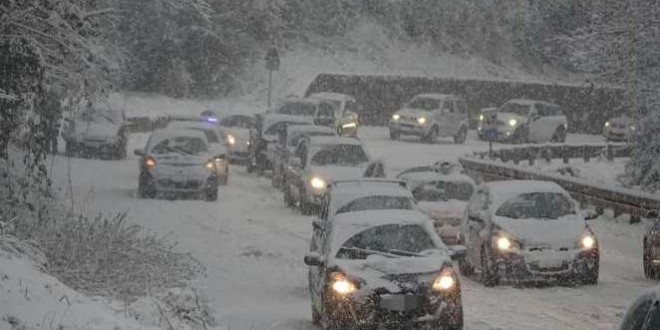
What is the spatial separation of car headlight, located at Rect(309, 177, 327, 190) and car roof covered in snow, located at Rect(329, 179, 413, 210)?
269 inches

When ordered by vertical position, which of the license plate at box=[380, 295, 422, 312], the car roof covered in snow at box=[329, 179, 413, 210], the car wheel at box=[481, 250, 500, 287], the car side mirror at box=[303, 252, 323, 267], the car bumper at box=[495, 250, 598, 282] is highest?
the car roof covered in snow at box=[329, 179, 413, 210]

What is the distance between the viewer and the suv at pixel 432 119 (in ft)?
137

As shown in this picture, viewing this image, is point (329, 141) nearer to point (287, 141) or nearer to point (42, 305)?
point (287, 141)

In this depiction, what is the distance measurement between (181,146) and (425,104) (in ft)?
65.2

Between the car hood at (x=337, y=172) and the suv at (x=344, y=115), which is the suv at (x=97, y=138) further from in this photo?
the car hood at (x=337, y=172)

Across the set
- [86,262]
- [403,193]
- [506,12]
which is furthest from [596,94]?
[86,262]

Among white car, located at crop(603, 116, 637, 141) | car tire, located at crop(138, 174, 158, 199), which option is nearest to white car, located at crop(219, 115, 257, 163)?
car tire, located at crop(138, 174, 158, 199)

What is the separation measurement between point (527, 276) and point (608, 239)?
21.1 feet

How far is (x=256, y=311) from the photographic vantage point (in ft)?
45.9

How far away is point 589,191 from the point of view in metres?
22.9

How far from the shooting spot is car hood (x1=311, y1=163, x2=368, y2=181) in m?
23.4

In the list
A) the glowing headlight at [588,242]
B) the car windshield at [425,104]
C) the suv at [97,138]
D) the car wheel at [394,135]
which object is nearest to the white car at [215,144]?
the suv at [97,138]

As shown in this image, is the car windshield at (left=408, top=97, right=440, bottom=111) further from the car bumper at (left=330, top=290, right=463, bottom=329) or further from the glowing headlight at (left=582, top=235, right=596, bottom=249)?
the car bumper at (left=330, top=290, right=463, bottom=329)

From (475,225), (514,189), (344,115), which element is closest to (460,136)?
(344,115)
